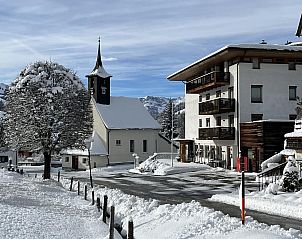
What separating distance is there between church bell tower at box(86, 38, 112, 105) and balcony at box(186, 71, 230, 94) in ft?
53.8

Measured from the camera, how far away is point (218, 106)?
43.2m

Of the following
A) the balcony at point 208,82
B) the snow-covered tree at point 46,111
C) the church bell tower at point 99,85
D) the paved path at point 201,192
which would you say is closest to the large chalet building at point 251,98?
the balcony at point 208,82

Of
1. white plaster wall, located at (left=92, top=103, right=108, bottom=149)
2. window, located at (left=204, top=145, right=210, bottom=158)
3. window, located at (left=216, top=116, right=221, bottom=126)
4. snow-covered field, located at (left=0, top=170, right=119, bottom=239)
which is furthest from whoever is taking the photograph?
white plaster wall, located at (left=92, top=103, right=108, bottom=149)

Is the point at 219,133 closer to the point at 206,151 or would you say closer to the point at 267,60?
the point at 206,151

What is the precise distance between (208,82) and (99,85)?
2335 centimetres

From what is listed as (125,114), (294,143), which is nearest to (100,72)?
(125,114)

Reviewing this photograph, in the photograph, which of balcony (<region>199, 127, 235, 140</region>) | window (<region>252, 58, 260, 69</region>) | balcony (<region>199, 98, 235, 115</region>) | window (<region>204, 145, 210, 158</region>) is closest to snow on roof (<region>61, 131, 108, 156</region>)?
window (<region>204, 145, 210, 158</region>)

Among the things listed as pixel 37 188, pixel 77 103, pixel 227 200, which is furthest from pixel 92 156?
pixel 227 200

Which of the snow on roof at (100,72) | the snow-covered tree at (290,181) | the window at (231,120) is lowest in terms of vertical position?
the snow-covered tree at (290,181)

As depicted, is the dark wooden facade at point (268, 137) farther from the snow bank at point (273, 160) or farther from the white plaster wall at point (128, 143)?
the white plaster wall at point (128, 143)

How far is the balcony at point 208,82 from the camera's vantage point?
43.1 meters

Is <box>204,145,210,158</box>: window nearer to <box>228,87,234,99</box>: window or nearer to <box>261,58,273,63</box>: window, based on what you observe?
<box>228,87,234,99</box>: window

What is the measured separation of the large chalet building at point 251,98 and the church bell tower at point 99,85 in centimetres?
2107

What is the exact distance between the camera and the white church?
59.8 metres
